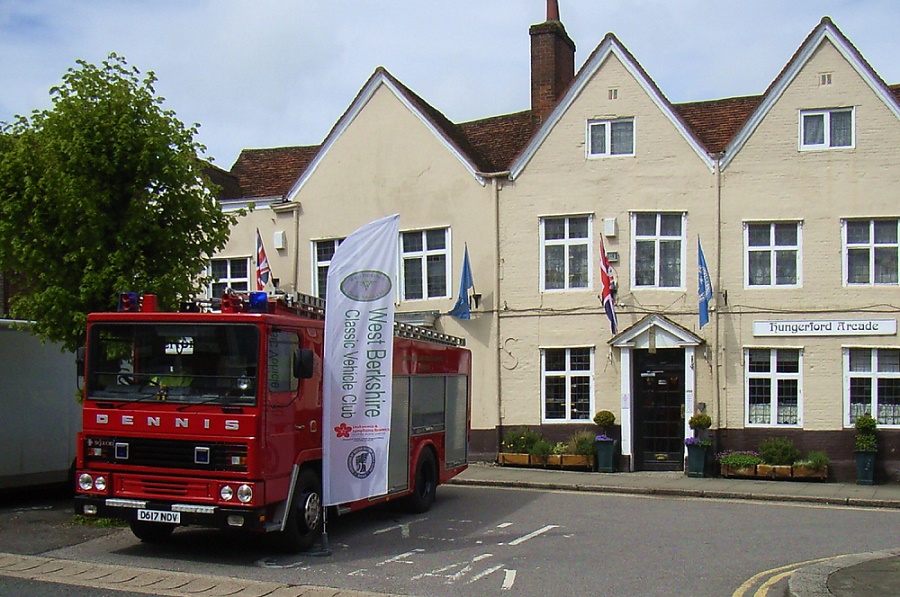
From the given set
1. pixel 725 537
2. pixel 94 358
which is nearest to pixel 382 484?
pixel 94 358

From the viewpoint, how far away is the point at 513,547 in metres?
12.2

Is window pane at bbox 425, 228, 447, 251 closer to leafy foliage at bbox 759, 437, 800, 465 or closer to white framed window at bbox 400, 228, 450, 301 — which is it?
white framed window at bbox 400, 228, 450, 301

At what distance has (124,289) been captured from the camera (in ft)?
42.8

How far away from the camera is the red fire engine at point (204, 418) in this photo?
10.5m

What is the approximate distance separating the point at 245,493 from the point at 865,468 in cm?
1459

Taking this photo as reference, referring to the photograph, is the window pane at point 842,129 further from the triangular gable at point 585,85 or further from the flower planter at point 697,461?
the flower planter at point 697,461

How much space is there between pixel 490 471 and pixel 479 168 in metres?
7.25

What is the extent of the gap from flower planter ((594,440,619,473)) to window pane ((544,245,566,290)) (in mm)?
3737

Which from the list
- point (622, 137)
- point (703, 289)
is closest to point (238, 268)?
point (622, 137)

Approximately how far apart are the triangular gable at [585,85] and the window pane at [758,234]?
1.58 m

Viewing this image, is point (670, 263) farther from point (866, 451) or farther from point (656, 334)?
point (866, 451)

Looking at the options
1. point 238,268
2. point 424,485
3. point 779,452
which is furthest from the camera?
point 238,268

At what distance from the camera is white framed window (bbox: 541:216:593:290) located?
75.2 ft

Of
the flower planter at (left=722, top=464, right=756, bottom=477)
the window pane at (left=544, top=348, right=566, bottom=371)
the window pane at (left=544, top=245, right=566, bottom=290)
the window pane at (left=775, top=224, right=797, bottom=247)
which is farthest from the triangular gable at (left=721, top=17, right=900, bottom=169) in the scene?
the flower planter at (left=722, top=464, right=756, bottom=477)
